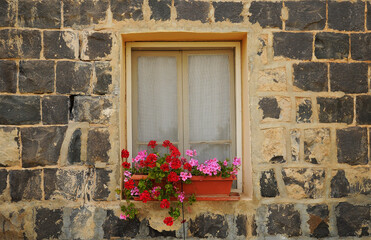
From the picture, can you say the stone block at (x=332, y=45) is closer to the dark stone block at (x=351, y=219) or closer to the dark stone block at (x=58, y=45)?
the dark stone block at (x=351, y=219)

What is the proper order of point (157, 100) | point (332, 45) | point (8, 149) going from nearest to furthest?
point (8, 149)
point (332, 45)
point (157, 100)

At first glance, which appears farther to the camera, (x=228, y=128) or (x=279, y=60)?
(x=228, y=128)

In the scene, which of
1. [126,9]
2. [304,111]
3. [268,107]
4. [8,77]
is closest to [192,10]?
[126,9]

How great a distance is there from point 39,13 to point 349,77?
2578 mm

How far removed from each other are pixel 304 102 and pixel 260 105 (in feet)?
1.18

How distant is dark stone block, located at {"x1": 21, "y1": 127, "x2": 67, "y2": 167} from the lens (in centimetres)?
306

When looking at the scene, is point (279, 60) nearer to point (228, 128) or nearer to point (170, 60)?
point (228, 128)

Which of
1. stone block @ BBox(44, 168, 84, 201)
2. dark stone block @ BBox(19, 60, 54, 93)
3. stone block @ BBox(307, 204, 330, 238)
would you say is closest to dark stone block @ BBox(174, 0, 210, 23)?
dark stone block @ BBox(19, 60, 54, 93)

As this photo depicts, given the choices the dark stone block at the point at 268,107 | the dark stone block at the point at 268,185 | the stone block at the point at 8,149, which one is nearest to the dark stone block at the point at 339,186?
the dark stone block at the point at 268,185

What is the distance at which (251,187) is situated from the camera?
3.11 meters

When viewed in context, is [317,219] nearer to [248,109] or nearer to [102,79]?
[248,109]

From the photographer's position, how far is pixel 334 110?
3117mm

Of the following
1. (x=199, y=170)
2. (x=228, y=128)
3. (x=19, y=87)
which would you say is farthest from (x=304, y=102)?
(x=19, y=87)

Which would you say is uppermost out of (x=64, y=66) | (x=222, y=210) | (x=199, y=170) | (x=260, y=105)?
(x=64, y=66)
